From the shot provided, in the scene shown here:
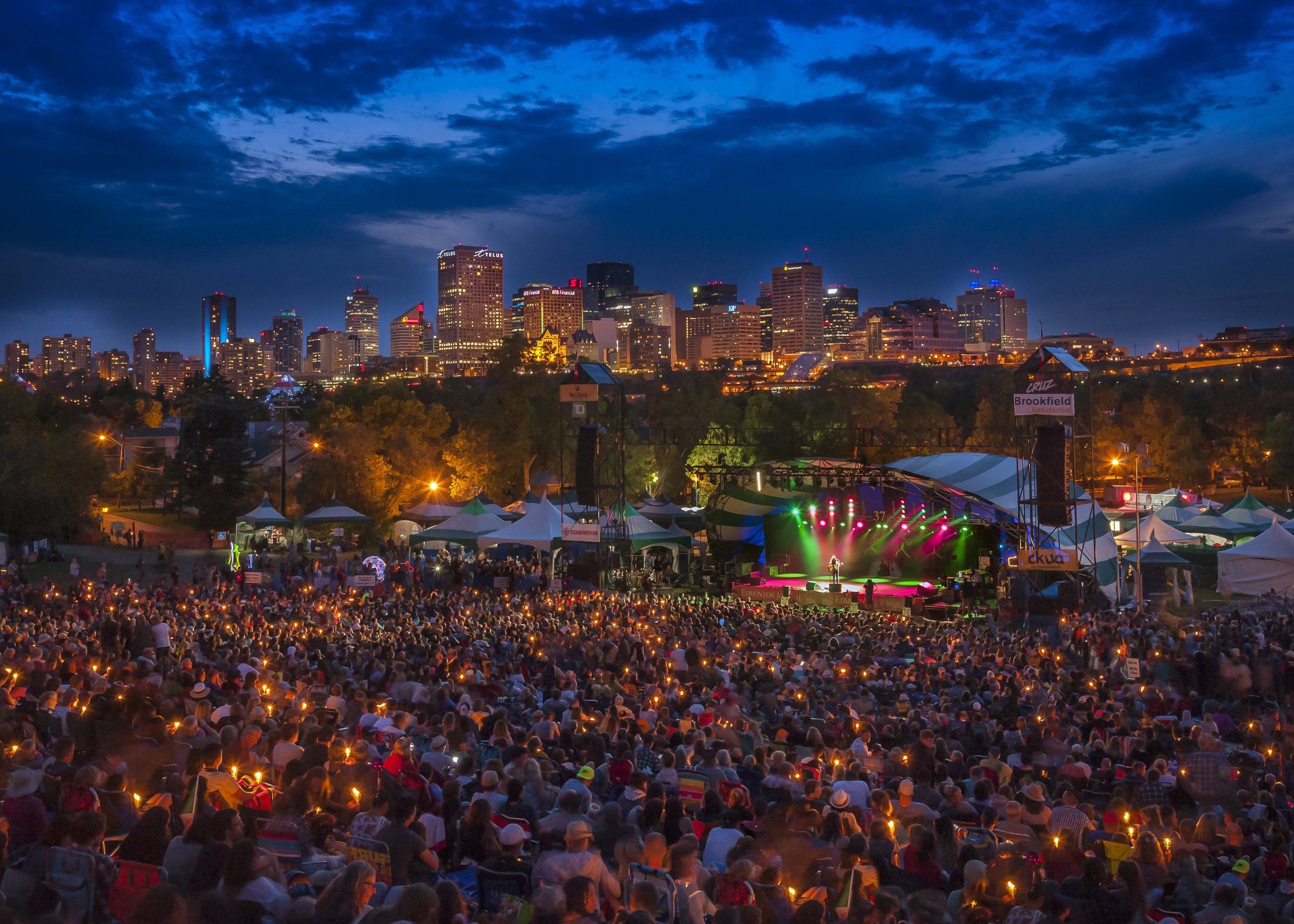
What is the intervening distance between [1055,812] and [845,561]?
80.9 ft

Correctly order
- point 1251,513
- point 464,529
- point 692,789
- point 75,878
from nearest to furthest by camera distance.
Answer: point 75,878
point 692,789
point 464,529
point 1251,513

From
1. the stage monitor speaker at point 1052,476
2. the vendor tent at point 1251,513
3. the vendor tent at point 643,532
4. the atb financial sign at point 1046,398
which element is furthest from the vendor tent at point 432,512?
the vendor tent at point 1251,513

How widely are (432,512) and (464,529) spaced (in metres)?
4.78

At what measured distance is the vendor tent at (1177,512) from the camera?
3069 cm

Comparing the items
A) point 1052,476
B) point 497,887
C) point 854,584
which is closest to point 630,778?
point 497,887

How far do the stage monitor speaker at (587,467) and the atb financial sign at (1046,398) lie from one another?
31.6 ft

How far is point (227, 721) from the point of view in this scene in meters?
8.02

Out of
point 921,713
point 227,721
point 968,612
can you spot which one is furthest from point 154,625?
point 968,612

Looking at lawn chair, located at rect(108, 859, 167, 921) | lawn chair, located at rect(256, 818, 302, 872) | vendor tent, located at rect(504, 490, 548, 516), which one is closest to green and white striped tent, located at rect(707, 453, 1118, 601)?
vendor tent, located at rect(504, 490, 548, 516)

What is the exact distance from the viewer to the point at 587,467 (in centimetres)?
2398

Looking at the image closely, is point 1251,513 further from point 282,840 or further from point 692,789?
point 282,840

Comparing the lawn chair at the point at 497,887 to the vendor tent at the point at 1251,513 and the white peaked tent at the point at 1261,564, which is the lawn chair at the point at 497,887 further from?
the vendor tent at the point at 1251,513

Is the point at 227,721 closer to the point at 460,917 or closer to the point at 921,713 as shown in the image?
the point at 460,917

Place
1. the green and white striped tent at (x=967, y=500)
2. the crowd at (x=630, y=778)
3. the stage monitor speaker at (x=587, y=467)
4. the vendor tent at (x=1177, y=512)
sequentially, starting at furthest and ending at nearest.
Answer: the vendor tent at (x=1177, y=512), the stage monitor speaker at (x=587, y=467), the green and white striped tent at (x=967, y=500), the crowd at (x=630, y=778)
